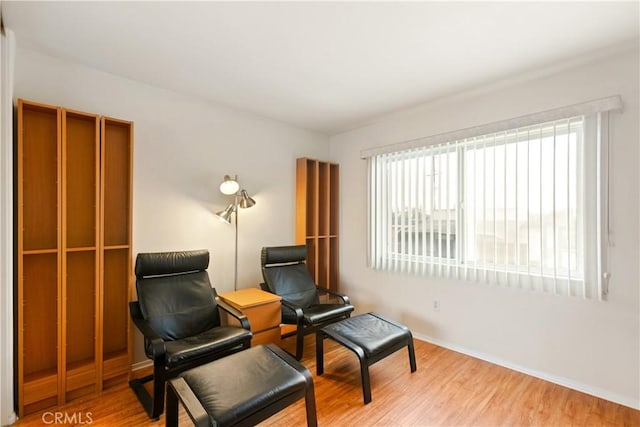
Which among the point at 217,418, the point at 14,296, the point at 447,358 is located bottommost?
the point at 447,358

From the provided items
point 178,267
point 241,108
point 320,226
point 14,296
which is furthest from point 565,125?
point 14,296

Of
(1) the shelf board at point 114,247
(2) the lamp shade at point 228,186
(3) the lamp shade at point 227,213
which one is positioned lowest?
(1) the shelf board at point 114,247

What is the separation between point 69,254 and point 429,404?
2.99 meters

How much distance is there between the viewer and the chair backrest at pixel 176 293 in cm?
241

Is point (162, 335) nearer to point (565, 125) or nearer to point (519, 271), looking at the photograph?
point (519, 271)

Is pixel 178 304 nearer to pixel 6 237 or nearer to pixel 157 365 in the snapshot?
pixel 157 365

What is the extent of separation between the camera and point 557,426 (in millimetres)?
1960

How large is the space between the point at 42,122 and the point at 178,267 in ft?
4.83

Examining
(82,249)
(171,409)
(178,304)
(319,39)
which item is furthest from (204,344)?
(319,39)

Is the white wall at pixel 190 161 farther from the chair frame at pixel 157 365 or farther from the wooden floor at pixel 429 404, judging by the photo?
the wooden floor at pixel 429 404

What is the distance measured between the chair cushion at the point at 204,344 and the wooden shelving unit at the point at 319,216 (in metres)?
1.69

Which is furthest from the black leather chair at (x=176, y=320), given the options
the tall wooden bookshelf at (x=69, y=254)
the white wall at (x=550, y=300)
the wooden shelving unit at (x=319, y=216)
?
the white wall at (x=550, y=300)

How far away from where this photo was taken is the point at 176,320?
247 cm

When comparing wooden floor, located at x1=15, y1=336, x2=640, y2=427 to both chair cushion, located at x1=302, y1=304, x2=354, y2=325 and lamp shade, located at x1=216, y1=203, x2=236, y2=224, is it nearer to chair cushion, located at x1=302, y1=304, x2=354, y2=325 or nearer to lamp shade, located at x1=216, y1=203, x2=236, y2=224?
chair cushion, located at x1=302, y1=304, x2=354, y2=325
